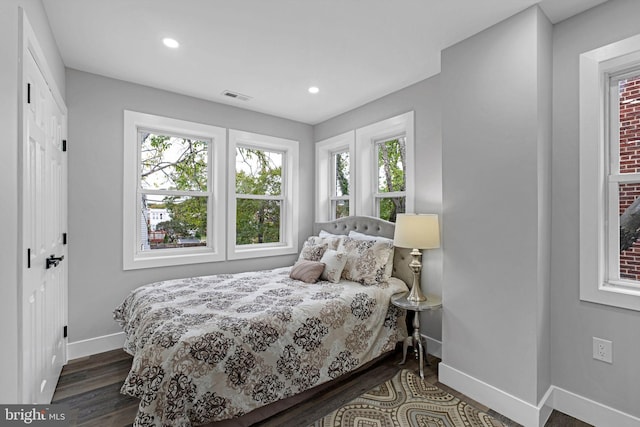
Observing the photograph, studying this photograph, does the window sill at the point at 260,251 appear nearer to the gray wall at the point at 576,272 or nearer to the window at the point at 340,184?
the window at the point at 340,184

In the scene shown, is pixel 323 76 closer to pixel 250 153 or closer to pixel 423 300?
pixel 250 153

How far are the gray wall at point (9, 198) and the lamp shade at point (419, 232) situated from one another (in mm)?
2357

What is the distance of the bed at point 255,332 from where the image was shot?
5.30 feet

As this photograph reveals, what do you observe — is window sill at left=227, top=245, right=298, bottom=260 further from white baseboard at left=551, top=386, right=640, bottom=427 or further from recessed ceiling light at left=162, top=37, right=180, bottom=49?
white baseboard at left=551, top=386, right=640, bottom=427

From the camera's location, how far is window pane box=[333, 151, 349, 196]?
163 inches

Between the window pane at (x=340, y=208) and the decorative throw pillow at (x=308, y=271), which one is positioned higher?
the window pane at (x=340, y=208)

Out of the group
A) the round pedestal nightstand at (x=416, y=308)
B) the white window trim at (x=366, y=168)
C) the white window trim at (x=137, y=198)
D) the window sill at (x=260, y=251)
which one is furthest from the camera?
the window sill at (x=260, y=251)

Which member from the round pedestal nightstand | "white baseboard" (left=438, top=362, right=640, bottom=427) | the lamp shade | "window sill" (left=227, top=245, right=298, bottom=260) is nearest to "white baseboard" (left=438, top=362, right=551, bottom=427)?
"white baseboard" (left=438, top=362, right=640, bottom=427)

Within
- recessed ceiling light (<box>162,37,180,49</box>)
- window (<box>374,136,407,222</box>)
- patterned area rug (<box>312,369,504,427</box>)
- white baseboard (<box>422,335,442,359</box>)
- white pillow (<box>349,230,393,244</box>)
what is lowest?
patterned area rug (<box>312,369,504,427</box>)

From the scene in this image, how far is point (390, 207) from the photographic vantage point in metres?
3.51

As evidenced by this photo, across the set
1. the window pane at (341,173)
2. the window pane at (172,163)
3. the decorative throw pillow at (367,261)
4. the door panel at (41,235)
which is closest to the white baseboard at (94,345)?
the door panel at (41,235)

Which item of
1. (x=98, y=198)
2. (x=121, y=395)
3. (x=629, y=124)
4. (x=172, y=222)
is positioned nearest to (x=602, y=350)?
(x=629, y=124)

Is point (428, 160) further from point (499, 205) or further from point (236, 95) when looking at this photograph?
point (236, 95)

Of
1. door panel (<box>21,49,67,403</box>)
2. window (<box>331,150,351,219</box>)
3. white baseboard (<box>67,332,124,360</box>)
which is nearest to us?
door panel (<box>21,49,67,403</box>)
